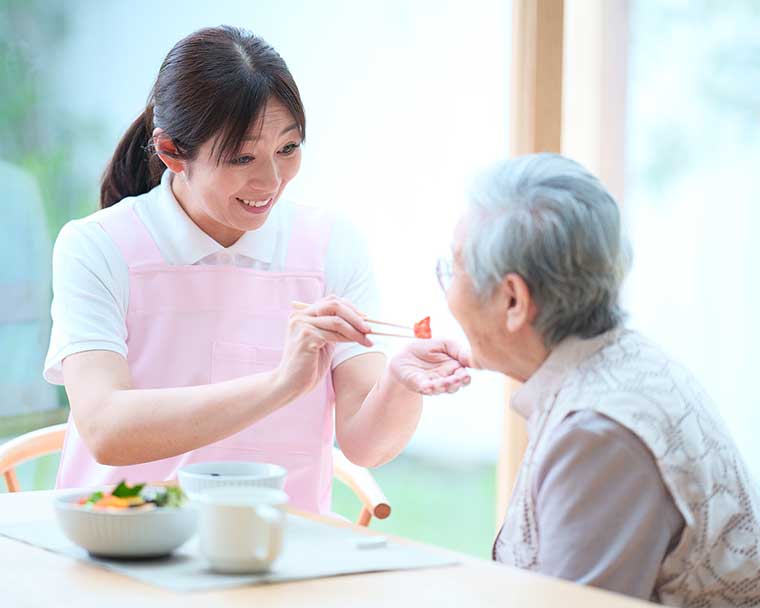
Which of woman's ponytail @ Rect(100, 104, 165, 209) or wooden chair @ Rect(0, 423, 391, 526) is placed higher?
woman's ponytail @ Rect(100, 104, 165, 209)

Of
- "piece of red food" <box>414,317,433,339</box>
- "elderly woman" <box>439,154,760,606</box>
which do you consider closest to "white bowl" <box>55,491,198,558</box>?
"elderly woman" <box>439,154,760,606</box>

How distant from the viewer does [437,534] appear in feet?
13.9

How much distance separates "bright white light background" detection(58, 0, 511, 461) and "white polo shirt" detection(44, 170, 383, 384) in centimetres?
139

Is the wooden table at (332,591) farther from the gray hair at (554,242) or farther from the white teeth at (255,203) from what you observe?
the white teeth at (255,203)

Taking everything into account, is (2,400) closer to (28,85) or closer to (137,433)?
(28,85)

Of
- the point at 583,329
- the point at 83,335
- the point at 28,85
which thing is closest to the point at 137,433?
the point at 83,335

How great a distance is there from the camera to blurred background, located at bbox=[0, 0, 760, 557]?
3.28 meters

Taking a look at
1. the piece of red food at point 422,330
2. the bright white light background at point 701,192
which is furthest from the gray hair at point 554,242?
the bright white light background at point 701,192

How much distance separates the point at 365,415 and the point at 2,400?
74.4 inches

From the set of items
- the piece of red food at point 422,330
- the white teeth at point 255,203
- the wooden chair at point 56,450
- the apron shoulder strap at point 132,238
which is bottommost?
the wooden chair at point 56,450

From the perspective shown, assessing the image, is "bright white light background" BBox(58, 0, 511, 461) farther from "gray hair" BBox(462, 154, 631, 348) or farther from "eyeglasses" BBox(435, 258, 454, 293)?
"gray hair" BBox(462, 154, 631, 348)

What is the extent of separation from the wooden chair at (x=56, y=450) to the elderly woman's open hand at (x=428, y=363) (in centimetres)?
35

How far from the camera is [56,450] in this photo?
2518 millimetres

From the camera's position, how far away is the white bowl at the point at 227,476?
1.66m
